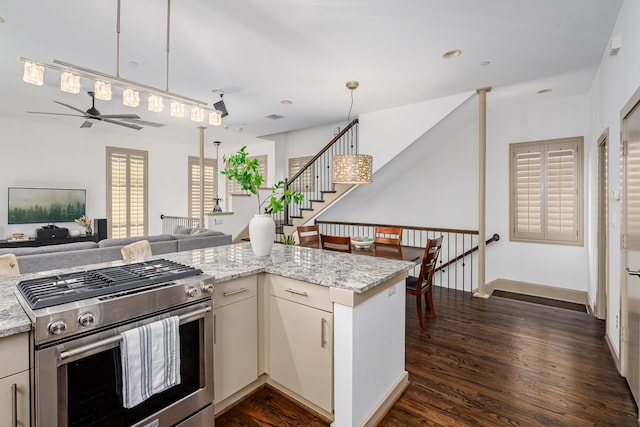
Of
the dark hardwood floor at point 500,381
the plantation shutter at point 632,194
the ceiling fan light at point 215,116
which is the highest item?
the ceiling fan light at point 215,116

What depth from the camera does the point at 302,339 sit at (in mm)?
2008

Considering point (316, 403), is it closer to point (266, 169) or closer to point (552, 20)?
point (552, 20)

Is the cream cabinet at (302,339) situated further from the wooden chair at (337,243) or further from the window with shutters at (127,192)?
the window with shutters at (127,192)

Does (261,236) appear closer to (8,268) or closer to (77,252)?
(8,268)

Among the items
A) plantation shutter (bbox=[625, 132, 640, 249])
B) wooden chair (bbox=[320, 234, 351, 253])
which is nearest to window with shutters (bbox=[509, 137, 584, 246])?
plantation shutter (bbox=[625, 132, 640, 249])

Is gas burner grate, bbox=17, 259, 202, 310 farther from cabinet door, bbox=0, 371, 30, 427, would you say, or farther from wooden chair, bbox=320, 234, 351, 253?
wooden chair, bbox=320, 234, 351, 253

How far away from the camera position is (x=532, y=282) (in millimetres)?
5023

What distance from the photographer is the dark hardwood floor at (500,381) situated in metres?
2.02

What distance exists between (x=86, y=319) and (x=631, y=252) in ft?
10.9

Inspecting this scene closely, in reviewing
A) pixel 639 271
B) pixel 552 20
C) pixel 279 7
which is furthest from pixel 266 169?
pixel 639 271

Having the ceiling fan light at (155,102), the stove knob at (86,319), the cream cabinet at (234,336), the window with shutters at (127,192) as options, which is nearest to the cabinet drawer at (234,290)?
the cream cabinet at (234,336)

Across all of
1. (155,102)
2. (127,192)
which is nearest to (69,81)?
(155,102)

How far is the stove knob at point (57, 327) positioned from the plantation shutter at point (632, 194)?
3191 millimetres

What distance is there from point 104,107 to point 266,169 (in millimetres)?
4024
